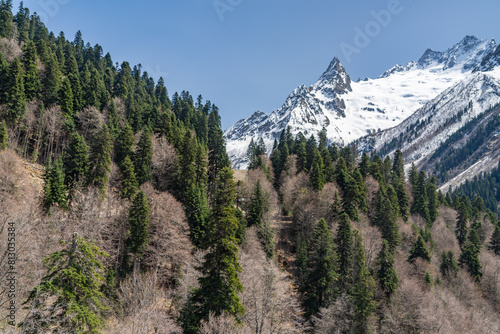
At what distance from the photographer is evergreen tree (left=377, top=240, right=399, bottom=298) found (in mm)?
45844

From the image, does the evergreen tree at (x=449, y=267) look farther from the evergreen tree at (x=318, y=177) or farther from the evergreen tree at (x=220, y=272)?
the evergreen tree at (x=220, y=272)

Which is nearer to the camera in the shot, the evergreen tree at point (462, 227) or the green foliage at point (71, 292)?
the green foliage at point (71, 292)

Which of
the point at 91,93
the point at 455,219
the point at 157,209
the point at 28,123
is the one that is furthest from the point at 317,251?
the point at 455,219

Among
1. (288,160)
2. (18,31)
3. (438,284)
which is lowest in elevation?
(438,284)

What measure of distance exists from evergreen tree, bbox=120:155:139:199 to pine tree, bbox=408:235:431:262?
51317mm

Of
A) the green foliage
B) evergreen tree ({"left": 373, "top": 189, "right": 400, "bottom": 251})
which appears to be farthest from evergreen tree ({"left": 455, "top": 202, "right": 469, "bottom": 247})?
the green foliage

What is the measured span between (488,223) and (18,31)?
15506cm

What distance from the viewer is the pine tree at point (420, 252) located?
183ft

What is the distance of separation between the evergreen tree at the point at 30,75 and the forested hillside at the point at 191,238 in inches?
14.1

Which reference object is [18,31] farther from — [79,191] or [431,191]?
[431,191]

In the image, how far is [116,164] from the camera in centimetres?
5362

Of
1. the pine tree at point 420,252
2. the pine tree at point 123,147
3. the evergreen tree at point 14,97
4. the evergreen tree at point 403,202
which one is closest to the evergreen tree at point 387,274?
the pine tree at point 420,252

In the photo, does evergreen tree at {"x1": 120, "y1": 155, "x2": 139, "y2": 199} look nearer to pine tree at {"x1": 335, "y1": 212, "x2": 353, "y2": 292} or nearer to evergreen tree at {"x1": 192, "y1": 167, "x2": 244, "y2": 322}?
evergreen tree at {"x1": 192, "y1": 167, "x2": 244, "y2": 322}

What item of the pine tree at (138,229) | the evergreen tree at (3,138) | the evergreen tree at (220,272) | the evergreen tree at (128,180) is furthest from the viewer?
the evergreen tree at (128,180)
